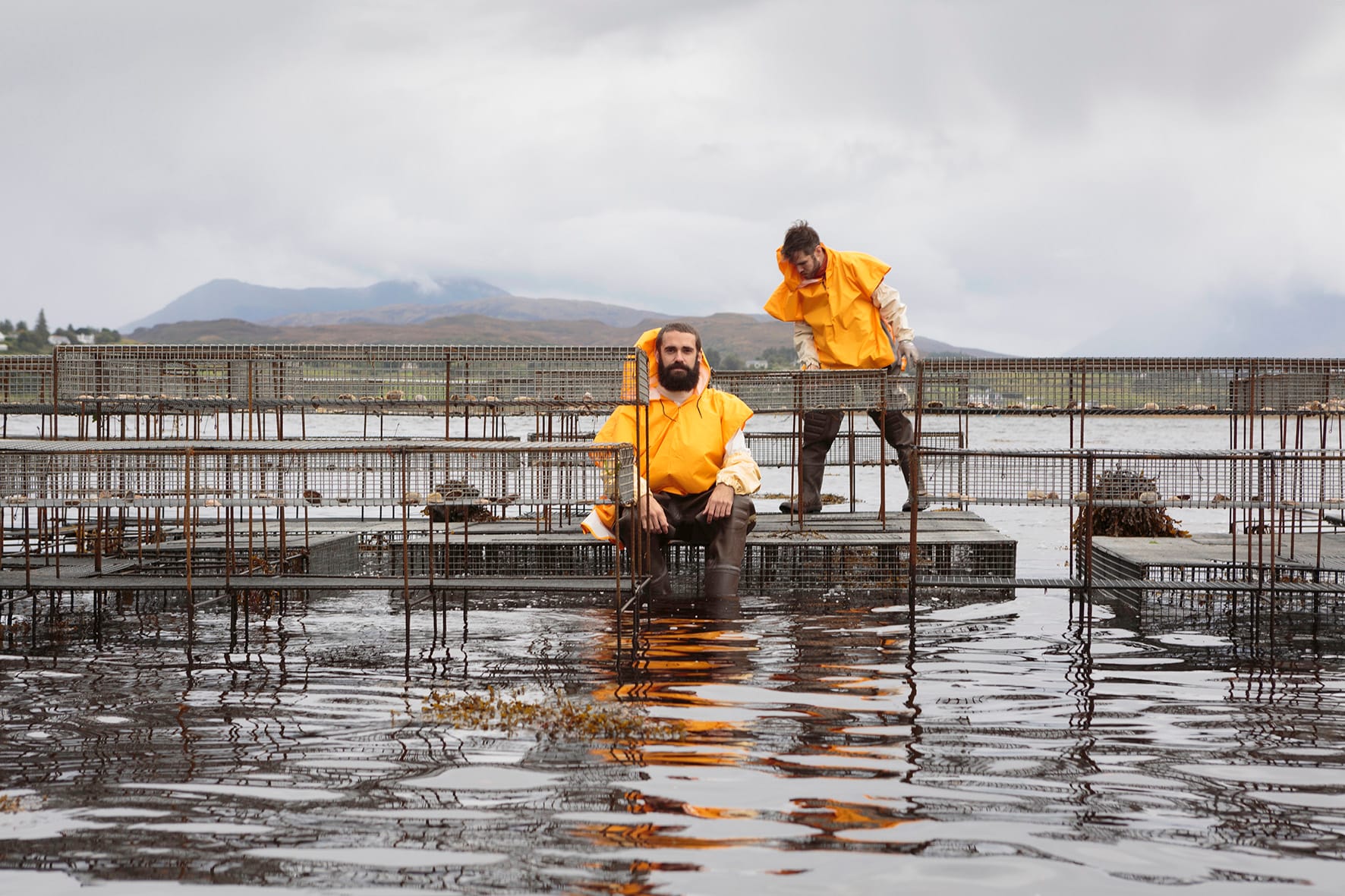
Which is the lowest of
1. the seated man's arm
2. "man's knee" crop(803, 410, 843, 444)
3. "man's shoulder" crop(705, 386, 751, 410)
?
the seated man's arm

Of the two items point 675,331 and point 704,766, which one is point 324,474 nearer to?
point 675,331

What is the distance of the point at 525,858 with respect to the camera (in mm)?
3523

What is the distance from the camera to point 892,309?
34.3 feet

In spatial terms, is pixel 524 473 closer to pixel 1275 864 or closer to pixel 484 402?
pixel 484 402

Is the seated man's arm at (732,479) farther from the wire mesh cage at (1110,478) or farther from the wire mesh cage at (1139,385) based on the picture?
the wire mesh cage at (1139,385)

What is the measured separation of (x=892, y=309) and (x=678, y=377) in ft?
9.97

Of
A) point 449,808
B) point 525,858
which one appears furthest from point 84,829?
point 525,858

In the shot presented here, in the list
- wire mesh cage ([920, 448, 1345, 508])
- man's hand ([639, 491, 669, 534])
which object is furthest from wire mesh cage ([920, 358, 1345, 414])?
man's hand ([639, 491, 669, 534])

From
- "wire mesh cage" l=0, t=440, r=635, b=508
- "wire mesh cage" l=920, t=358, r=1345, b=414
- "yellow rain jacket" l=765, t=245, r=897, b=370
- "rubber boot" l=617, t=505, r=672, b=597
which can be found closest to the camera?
"wire mesh cage" l=0, t=440, r=635, b=508

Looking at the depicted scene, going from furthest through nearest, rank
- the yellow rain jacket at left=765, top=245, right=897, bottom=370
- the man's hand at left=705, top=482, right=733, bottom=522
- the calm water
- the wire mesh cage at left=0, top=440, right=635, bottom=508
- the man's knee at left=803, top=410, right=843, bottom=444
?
1. the man's knee at left=803, top=410, right=843, bottom=444
2. the yellow rain jacket at left=765, top=245, right=897, bottom=370
3. the man's hand at left=705, top=482, right=733, bottom=522
4. the wire mesh cage at left=0, top=440, right=635, bottom=508
5. the calm water

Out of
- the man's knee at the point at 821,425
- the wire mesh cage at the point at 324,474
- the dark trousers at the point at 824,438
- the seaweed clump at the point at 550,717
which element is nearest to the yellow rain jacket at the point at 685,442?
the wire mesh cage at the point at 324,474

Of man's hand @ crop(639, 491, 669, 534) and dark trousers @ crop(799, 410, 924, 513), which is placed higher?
dark trousers @ crop(799, 410, 924, 513)

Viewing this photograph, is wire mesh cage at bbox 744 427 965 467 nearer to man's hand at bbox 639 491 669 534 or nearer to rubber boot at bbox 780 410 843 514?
rubber boot at bbox 780 410 843 514

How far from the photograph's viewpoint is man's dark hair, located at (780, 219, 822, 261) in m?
10.2
